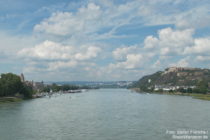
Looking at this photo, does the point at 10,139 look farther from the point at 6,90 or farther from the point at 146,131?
the point at 6,90

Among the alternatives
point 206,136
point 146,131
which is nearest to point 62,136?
point 146,131

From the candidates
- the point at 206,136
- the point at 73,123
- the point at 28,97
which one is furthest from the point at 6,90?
the point at 206,136

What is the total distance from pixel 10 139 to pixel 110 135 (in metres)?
8.85

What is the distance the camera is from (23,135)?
27562 mm

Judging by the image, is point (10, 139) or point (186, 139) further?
point (10, 139)

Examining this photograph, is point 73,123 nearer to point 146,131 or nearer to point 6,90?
point 146,131

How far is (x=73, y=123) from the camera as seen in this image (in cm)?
3416

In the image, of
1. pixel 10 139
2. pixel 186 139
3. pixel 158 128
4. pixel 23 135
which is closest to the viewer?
pixel 186 139

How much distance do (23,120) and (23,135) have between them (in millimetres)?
10478

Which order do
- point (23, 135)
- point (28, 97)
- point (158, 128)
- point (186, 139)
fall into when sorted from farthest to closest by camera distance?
point (28, 97) → point (158, 128) → point (23, 135) → point (186, 139)

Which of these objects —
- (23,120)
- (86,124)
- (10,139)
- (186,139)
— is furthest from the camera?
(23,120)

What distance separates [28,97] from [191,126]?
7434 cm

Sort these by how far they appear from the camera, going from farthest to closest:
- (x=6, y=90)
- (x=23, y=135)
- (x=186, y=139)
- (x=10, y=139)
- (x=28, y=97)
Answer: (x=28, y=97) → (x=6, y=90) → (x=23, y=135) → (x=10, y=139) → (x=186, y=139)

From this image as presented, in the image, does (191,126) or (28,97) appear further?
(28,97)
